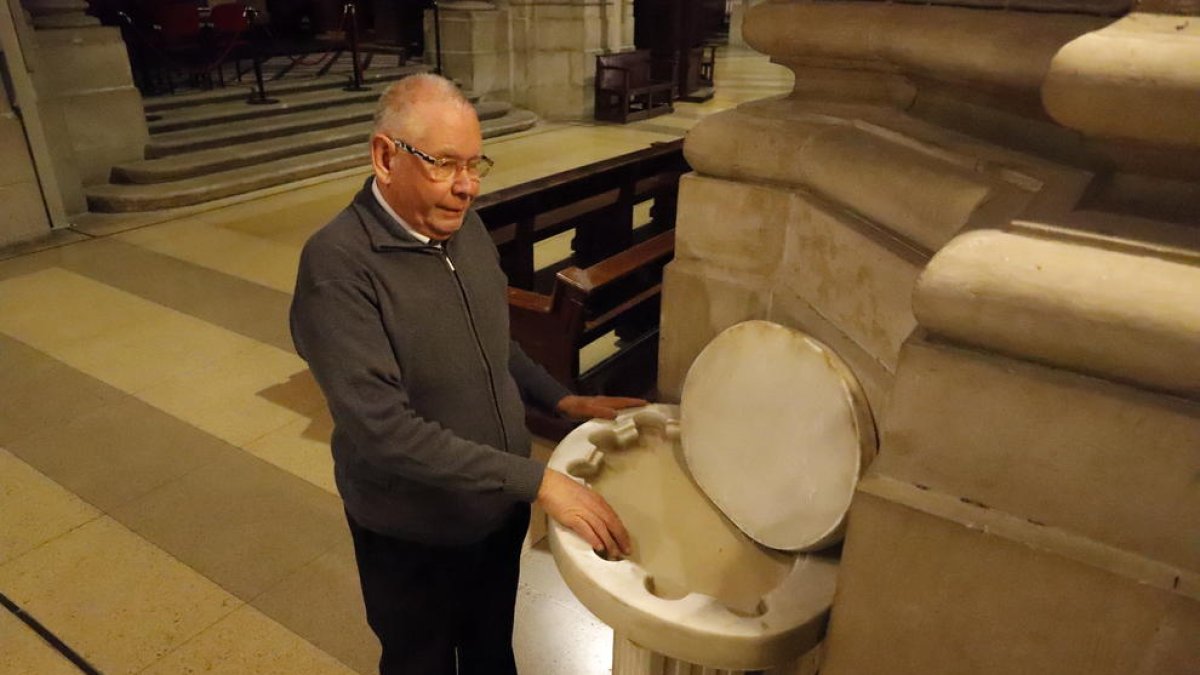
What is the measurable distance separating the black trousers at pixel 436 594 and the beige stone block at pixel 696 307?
0.61 metres

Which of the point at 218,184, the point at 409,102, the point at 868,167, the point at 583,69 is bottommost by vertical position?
the point at 218,184

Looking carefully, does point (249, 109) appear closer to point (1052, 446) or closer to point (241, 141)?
point (241, 141)

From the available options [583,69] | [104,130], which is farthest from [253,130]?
[583,69]

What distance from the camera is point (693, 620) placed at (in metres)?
1.27

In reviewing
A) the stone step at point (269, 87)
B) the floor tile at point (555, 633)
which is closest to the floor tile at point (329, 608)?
the floor tile at point (555, 633)

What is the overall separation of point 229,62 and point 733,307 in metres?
12.2

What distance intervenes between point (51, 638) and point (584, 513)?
1890 mm

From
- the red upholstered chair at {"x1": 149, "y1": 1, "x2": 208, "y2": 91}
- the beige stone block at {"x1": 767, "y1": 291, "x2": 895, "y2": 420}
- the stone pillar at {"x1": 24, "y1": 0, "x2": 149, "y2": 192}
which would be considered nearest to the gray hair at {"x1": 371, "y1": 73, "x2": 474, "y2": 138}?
the beige stone block at {"x1": 767, "y1": 291, "x2": 895, "y2": 420}

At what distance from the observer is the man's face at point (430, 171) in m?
1.36

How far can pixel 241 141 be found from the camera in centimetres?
795

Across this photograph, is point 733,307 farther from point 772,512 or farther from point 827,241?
point 772,512

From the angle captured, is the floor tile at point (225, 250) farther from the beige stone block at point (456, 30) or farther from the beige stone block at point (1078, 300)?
the beige stone block at point (456, 30)

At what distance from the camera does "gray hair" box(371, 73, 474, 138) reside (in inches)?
53.3

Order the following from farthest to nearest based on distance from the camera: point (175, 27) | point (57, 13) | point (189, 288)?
point (175, 27) < point (57, 13) < point (189, 288)
